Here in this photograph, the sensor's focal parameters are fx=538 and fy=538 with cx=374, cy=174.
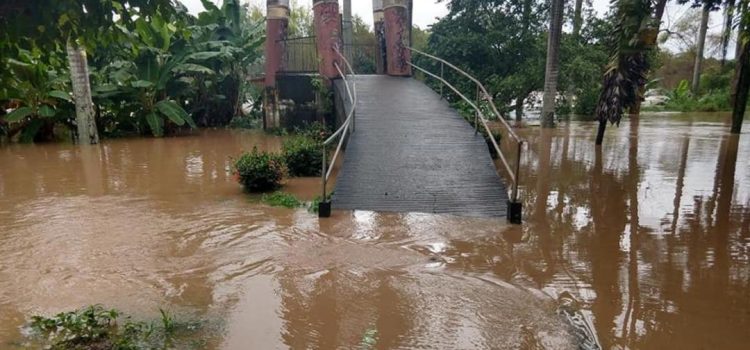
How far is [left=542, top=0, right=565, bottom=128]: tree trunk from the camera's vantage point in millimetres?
17484

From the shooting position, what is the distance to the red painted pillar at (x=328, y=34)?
15.1 meters

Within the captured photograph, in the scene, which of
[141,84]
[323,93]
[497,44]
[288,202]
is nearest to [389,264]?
[288,202]

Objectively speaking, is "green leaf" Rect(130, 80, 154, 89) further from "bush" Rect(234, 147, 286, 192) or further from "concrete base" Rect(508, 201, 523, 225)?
"concrete base" Rect(508, 201, 523, 225)

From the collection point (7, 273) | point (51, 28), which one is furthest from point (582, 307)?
point (7, 273)

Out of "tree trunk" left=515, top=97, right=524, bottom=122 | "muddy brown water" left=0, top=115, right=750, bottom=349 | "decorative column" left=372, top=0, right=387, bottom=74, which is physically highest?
"decorative column" left=372, top=0, right=387, bottom=74

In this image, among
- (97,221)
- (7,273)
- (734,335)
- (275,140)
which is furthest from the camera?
(275,140)

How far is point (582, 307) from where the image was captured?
4.59 metres

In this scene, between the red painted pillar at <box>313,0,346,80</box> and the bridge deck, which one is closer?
the bridge deck

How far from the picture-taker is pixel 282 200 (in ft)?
27.2

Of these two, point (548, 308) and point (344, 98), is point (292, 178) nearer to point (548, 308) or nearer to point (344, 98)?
point (344, 98)

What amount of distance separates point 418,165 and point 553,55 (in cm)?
1105

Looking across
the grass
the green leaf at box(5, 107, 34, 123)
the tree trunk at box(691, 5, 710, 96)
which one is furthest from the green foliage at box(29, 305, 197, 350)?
the tree trunk at box(691, 5, 710, 96)

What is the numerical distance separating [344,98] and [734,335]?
32.6 feet

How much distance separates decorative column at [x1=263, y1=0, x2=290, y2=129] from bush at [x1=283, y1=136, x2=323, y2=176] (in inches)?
253
